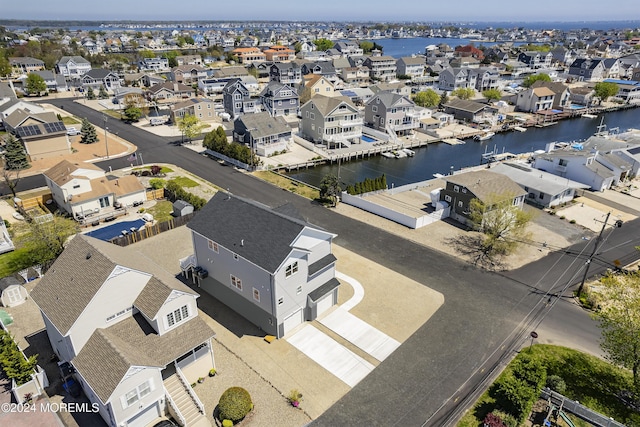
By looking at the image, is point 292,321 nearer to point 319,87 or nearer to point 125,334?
point 125,334

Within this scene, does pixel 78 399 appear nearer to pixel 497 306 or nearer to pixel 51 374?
pixel 51 374

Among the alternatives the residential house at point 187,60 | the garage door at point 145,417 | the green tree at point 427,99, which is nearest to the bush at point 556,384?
the garage door at point 145,417

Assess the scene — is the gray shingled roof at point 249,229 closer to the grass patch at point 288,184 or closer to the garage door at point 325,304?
the garage door at point 325,304

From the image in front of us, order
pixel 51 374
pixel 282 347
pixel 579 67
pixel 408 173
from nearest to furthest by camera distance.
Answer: pixel 51 374 → pixel 282 347 → pixel 408 173 → pixel 579 67

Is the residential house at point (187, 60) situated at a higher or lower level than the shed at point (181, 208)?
higher

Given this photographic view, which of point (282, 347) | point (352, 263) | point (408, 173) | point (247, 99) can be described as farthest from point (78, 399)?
point (247, 99)

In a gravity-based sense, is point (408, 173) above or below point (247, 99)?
below

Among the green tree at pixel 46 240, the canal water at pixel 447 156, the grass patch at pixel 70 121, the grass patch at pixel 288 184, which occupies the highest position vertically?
the green tree at pixel 46 240
